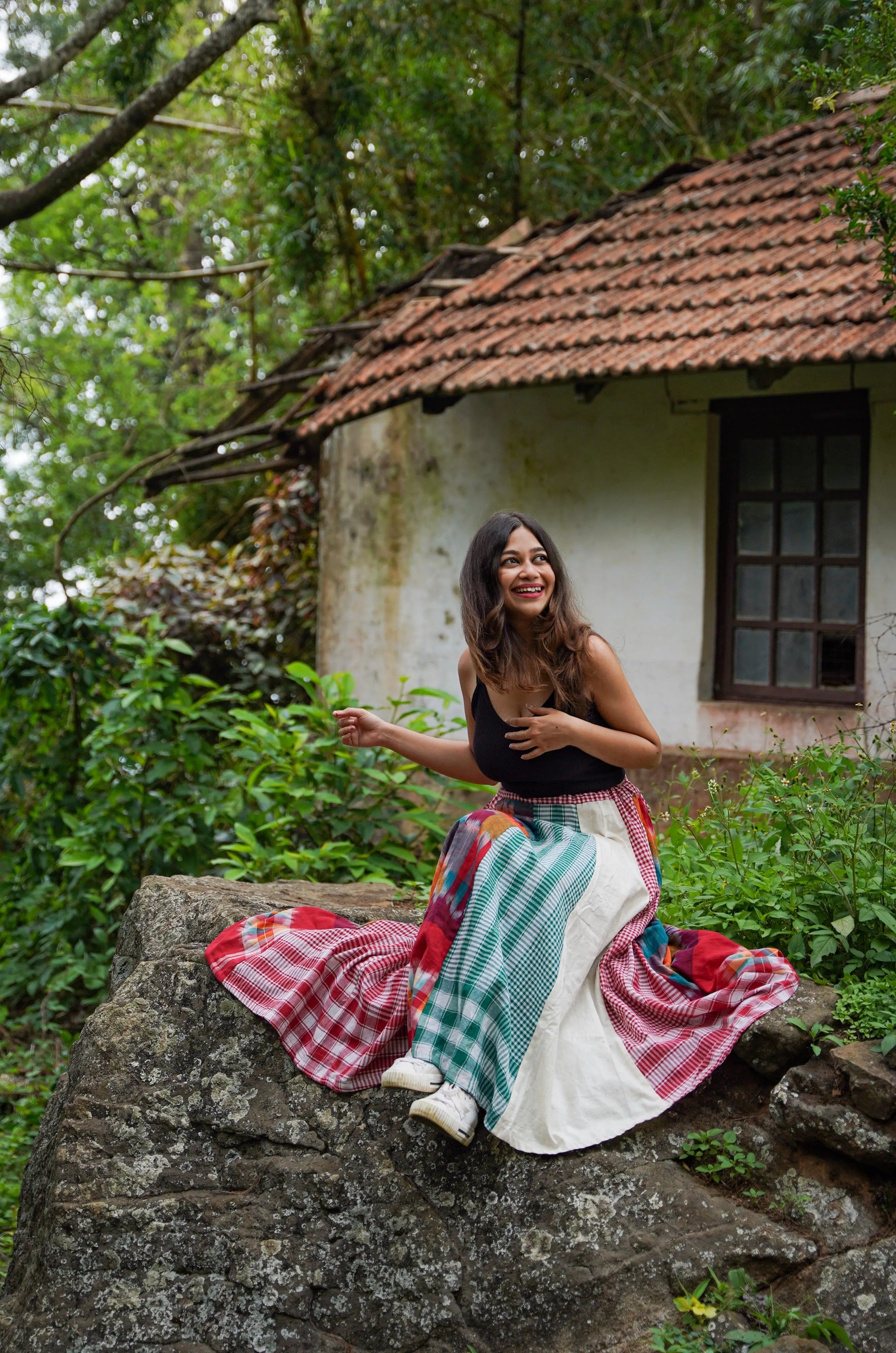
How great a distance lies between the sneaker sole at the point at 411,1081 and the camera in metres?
2.68

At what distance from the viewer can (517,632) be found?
3.15 meters

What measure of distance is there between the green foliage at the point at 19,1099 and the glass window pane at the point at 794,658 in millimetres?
4337

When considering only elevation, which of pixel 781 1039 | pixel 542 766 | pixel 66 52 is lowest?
pixel 781 1039

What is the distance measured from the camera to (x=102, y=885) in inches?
247

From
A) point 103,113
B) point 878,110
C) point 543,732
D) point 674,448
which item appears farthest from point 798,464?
point 103,113

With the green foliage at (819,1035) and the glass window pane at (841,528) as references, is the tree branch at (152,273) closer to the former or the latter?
the glass window pane at (841,528)

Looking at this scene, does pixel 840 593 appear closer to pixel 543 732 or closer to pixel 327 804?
pixel 327 804

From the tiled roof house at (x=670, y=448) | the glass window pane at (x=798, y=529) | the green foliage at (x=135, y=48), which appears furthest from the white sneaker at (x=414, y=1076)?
the green foliage at (x=135, y=48)

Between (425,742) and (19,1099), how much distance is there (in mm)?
3393

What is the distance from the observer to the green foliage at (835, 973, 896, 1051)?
2.80 m

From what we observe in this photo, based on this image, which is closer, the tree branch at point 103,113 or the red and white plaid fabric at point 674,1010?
the red and white plaid fabric at point 674,1010

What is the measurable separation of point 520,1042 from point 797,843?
120 centimetres

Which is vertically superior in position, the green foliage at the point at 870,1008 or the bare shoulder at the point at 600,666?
the bare shoulder at the point at 600,666

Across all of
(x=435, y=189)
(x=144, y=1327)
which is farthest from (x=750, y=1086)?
(x=435, y=189)
